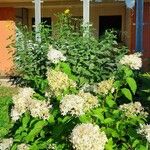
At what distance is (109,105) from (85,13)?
11761mm

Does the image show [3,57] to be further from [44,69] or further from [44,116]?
[44,116]

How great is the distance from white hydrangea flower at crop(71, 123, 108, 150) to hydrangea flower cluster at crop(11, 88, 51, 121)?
562 millimetres

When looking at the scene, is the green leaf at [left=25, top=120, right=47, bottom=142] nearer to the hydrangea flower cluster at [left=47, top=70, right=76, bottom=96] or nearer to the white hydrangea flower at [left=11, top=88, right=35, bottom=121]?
the white hydrangea flower at [left=11, top=88, right=35, bottom=121]

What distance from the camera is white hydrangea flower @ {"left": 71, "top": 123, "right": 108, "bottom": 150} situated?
3105 millimetres

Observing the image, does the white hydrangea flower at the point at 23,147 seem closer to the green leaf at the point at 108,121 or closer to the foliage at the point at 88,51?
the green leaf at the point at 108,121

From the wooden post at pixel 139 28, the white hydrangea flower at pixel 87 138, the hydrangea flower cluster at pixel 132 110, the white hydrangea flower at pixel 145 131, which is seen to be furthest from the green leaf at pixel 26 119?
the wooden post at pixel 139 28

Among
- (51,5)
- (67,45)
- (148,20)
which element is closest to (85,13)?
(148,20)

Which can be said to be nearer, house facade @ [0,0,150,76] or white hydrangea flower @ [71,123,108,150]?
white hydrangea flower @ [71,123,108,150]

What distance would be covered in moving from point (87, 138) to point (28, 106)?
2.74 feet

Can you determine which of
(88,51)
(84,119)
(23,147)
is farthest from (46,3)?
(84,119)

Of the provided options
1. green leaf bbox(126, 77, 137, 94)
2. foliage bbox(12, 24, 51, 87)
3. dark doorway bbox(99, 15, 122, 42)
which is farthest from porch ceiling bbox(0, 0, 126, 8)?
green leaf bbox(126, 77, 137, 94)

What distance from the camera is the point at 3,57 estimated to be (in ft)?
67.7

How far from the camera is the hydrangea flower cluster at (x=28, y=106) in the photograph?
12.3 ft

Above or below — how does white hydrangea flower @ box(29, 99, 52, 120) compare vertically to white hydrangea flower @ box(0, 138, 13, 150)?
above
